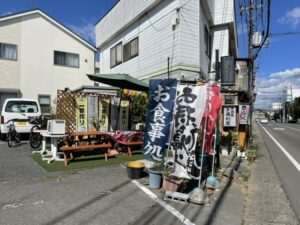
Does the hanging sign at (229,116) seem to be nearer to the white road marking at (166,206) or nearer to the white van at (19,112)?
the white road marking at (166,206)

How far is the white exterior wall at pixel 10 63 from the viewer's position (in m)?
21.6

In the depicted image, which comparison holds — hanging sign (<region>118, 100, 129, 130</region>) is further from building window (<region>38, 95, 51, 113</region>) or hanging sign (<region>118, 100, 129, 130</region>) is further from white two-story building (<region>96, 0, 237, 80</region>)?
building window (<region>38, 95, 51, 113</region>)

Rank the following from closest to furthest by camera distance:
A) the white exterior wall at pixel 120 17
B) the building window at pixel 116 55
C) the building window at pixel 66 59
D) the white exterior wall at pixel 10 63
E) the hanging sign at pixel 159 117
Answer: the hanging sign at pixel 159 117
the white exterior wall at pixel 120 17
the building window at pixel 116 55
the white exterior wall at pixel 10 63
the building window at pixel 66 59

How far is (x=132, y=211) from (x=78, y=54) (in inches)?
850

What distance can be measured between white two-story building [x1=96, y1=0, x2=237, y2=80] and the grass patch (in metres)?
4.95

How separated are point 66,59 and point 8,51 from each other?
14.2 feet

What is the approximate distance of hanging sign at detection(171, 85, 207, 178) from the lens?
20.9 ft

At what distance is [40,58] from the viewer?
23.1m

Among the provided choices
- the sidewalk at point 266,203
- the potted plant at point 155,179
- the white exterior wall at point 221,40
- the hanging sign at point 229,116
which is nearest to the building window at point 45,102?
the white exterior wall at point 221,40

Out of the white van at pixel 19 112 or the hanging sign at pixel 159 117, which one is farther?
the white van at pixel 19 112

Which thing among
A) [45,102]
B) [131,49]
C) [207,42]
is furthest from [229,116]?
[45,102]

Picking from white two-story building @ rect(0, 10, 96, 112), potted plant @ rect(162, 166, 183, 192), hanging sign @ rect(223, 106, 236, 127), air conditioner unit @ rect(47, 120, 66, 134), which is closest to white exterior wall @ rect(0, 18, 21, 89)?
white two-story building @ rect(0, 10, 96, 112)

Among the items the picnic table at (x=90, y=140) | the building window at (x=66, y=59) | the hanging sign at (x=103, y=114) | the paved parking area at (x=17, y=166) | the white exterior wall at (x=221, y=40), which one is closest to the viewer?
the paved parking area at (x=17, y=166)

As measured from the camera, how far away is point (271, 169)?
10.5 metres
